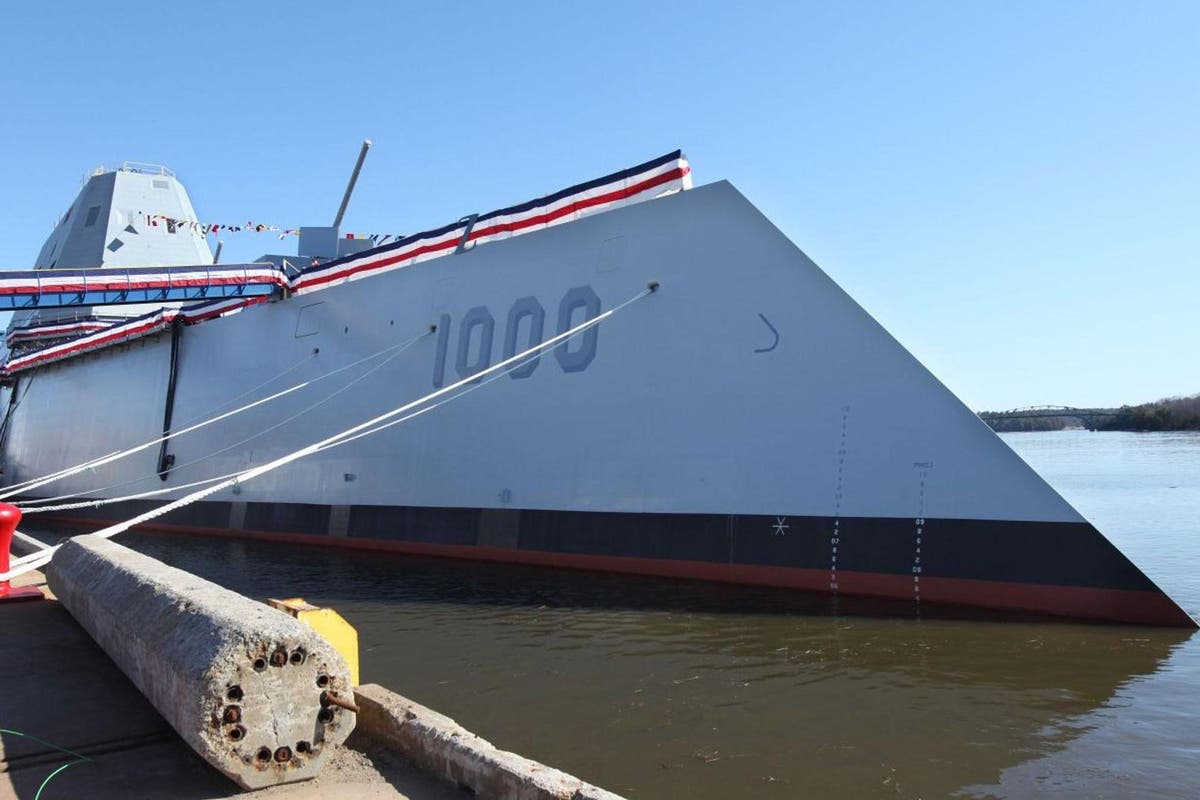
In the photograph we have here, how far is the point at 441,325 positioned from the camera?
430 inches

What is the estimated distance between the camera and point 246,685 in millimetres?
2895

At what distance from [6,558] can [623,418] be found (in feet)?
17.5

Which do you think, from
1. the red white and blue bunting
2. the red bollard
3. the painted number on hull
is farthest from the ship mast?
the red bollard

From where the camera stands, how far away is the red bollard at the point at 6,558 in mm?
6227

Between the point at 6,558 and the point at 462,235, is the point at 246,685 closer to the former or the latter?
the point at 6,558

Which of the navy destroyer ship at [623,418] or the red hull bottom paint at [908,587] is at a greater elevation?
the navy destroyer ship at [623,418]

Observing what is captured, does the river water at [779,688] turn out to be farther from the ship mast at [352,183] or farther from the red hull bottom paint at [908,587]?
the ship mast at [352,183]

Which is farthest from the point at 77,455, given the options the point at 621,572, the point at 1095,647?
the point at 1095,647

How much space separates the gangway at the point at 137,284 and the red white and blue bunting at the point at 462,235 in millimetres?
42

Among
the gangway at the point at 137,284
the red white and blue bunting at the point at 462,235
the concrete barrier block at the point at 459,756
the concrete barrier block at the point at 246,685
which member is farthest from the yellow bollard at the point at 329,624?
the gangway at the point at 137,284

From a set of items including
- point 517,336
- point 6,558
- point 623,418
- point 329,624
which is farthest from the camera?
point 517,336

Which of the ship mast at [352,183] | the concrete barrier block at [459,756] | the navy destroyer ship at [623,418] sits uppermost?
the ship mast at [352,183]

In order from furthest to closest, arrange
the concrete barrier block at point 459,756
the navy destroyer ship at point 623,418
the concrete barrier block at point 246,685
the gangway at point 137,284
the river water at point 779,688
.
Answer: the gangway at point 137,284, the navy destroyer ship at point 623,418, the river water at point 779,688, the concrete barrier block at point 246,685, the concrete barrier block at point 459,756

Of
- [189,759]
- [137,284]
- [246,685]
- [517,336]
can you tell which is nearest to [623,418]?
[517,336]
